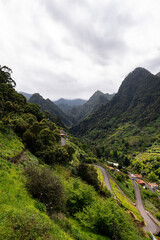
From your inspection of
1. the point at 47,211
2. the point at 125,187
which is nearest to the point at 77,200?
the point at 47,211

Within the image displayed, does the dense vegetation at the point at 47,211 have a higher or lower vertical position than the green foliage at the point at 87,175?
higher

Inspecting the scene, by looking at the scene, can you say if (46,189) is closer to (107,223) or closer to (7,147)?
(107,223)

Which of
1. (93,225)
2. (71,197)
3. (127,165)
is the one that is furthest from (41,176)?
(127,165)

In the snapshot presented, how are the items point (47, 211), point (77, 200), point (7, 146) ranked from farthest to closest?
point (7, 146) < point (77, 200) < point (47, 211)

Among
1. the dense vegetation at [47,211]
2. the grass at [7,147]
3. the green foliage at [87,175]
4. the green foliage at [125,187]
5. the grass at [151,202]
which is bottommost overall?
the grass at [151,202]

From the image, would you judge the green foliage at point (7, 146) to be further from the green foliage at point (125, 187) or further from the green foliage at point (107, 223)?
the green foliage at point (125, 187)

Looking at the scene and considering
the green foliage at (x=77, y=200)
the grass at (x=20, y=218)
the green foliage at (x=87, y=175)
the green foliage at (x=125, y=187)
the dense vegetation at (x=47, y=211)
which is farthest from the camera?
the green foliage at (x=125, y=187)

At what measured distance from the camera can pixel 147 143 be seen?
429 ft

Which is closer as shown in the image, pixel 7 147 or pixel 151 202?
pixel 7 147

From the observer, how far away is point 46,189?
36.8 ft

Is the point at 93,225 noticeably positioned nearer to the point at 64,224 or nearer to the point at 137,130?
the point at 64,224

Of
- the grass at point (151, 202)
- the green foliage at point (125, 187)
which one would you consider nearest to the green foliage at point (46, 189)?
the green foliage at point (125, 187)

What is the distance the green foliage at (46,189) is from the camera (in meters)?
11.1

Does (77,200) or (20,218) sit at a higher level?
(20,218)
